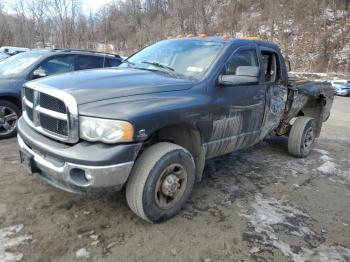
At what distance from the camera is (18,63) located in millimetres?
6328

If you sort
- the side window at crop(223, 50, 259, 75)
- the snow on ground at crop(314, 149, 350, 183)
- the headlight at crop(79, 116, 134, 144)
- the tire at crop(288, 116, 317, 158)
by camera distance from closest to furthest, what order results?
1. the headlight at crop(79, 116, 134, 144)
2. the side window at crop(223, 50, 259, 75)
3. the snow on ground at crop(314, 149, 350, 183)
4. the tire at crop(288, 116, 317, 158)

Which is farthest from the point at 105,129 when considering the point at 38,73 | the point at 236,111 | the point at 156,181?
the point at 38,73

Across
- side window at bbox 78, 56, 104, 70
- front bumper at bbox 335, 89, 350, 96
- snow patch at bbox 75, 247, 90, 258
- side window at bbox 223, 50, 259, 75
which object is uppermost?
side window at bbox 223, 50, 259, 75

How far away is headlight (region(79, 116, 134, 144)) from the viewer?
2836 millimetres

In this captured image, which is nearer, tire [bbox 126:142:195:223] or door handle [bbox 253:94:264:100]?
tire [bbox 126:142:195:223]

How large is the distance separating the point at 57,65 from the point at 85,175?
13.8ft

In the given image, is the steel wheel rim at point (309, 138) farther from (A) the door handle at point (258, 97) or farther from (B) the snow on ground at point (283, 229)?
(B) the snow on ground at point (283, 229)

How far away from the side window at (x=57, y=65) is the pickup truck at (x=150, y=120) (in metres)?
2.33

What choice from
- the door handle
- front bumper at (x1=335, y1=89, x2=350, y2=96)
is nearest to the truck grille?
the door handle

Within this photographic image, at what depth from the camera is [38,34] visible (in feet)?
158

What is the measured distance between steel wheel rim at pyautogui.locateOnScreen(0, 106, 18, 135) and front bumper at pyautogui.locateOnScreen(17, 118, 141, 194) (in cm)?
320

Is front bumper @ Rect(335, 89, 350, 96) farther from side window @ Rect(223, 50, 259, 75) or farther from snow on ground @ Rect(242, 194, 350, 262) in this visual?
snow on ground @ Rect(242, 194, 350, 262)

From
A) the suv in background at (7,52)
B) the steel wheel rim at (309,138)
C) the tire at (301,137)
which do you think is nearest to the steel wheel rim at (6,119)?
the tire at (301,137)

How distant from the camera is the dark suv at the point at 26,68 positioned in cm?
579
